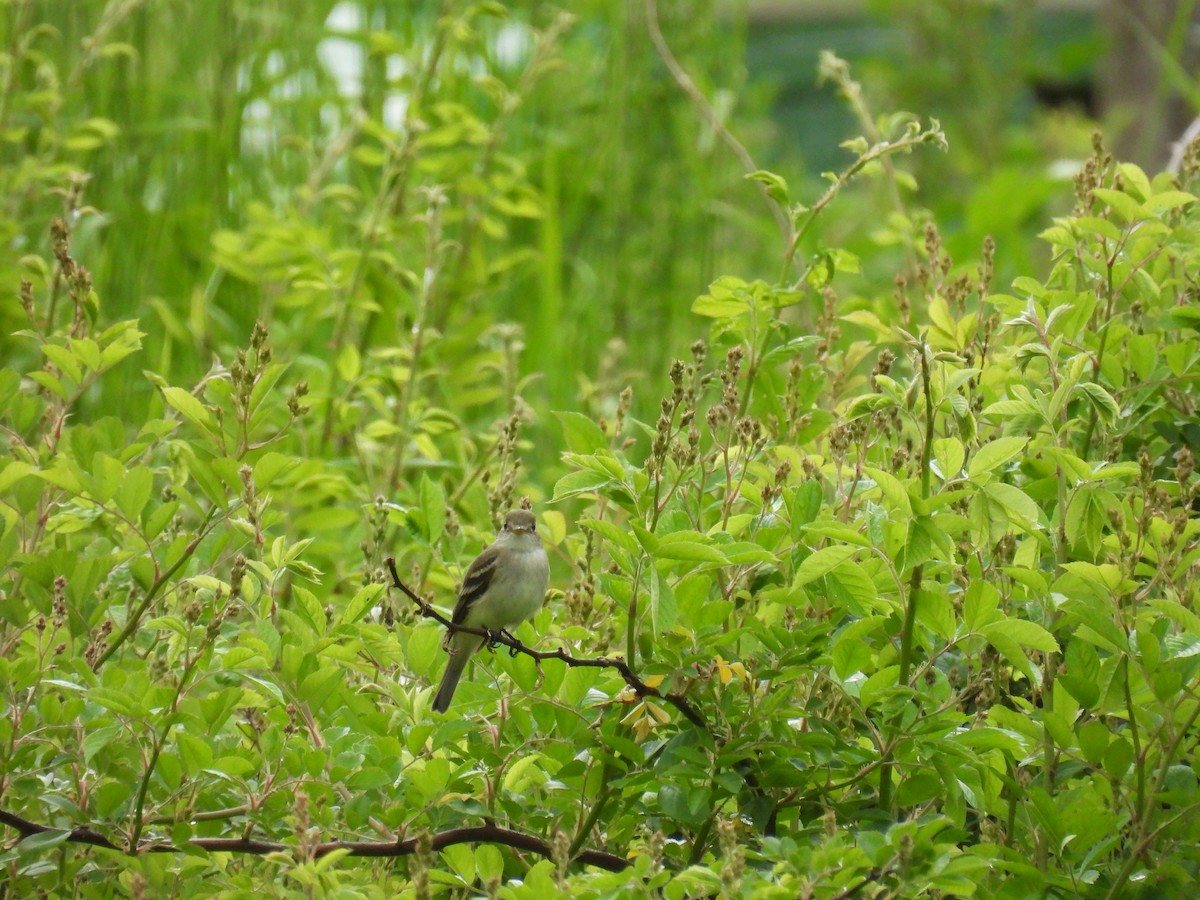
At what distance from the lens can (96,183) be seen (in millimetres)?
4801

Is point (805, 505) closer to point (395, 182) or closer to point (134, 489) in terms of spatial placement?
point (134, 489)

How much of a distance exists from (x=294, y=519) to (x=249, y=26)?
2.71m

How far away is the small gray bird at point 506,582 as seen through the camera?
2596mm

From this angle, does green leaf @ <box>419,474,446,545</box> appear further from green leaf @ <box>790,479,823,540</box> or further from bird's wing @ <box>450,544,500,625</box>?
green leaf @ <box>790,479,823,540</box>

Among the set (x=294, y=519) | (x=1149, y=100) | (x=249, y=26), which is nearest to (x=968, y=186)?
(x=1149, y=100)

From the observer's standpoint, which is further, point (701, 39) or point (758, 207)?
point (758, 207)

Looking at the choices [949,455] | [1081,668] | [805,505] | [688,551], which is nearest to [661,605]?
[688,551]

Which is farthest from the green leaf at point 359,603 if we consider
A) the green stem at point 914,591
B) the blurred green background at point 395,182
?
the blurred green background at point 395,182

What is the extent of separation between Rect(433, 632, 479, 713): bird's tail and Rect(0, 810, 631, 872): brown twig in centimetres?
37

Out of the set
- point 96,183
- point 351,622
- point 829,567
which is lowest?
point 351,622

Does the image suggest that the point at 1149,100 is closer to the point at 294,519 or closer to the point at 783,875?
the point at 294,519

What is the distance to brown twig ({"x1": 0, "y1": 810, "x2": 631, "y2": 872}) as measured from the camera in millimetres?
1915

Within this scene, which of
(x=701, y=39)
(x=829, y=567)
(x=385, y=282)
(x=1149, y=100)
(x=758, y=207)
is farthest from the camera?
(x=1149, y=100)

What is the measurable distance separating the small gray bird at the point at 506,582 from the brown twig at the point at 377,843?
643 millimetres
